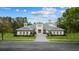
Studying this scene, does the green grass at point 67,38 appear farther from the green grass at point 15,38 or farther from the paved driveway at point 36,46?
the green grass at point 15,38

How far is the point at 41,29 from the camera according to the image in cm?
373

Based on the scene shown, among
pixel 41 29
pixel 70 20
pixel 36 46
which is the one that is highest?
pixel 70 20

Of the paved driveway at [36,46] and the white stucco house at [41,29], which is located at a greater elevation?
the white stucco house at [41,29]

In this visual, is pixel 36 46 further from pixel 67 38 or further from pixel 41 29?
pixel 67 38

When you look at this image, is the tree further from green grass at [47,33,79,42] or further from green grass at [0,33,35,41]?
green grass at [0,33,35,41]

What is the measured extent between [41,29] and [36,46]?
22 cm

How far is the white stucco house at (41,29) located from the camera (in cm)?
372

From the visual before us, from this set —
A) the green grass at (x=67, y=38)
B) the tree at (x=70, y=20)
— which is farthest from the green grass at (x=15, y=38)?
the tree at (x=70, y=20)

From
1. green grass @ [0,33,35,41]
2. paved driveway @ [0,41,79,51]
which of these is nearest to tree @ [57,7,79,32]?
paved driveway @ [0,41,79,51]

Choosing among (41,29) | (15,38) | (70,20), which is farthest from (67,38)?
(15,38)

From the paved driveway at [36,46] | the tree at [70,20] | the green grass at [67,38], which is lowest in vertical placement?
Answer: the paved driveway at [36,46]

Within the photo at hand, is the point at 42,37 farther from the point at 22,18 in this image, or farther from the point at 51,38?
the point at 22,18

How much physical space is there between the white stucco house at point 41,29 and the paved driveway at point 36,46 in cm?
14
